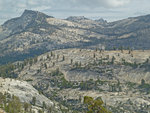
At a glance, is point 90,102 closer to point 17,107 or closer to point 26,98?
point 17,107

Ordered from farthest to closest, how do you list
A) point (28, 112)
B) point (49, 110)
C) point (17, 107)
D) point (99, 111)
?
point (49, 110) < point (28, 112) < point (17, 107) < point (99, 111)

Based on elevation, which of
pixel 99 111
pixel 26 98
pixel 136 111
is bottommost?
pixel 136 111

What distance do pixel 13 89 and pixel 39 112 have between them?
60.5 metres

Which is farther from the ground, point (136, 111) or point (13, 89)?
point (13, 89)

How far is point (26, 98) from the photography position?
192000mm

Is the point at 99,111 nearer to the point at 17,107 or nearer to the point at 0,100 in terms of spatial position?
the point at 17,107

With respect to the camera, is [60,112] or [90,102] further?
[60,112]

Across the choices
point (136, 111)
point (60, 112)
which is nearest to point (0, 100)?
point (60, 112)

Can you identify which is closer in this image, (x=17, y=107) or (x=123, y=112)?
(x=17, y=107)

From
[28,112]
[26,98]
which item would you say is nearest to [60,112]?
[26,98]

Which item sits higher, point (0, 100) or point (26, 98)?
point (0, 100)

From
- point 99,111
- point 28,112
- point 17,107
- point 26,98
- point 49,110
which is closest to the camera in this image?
point 99,111

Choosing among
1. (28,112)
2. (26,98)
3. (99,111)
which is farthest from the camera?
(26,98)

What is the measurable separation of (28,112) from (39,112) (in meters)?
9.27
